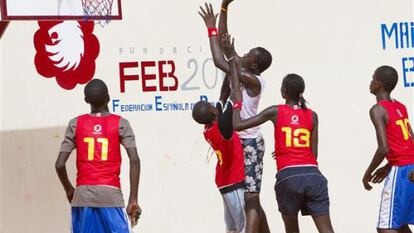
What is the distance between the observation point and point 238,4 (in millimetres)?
11156

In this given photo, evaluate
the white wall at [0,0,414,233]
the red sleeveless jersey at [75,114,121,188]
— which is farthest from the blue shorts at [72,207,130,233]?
the white wall at [0,0,414,233]

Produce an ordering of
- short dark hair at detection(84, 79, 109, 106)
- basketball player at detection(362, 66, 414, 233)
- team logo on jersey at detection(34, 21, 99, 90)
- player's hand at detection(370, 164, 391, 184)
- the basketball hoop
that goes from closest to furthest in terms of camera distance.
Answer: short dark hair at detection(84, 79, 109, 106)
basketball player at detection(362, 66, 414, 233)
player's hand at detection(370, 164, 391, 184)
the basketball hoop
team logo on jersey at detection(34, 21, 99, 90)

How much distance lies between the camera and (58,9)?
381 inches

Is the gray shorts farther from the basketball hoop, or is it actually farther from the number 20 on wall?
the basketball hoop

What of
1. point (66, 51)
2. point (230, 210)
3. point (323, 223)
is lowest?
point (323, 223)

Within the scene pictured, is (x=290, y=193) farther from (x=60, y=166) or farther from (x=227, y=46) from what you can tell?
(x=60, y=166)

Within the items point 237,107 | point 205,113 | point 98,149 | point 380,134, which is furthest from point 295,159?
point 98,149

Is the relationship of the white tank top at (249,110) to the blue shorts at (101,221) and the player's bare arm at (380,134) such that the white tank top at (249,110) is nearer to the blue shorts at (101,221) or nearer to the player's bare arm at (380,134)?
the player's bare arm at (380,134)

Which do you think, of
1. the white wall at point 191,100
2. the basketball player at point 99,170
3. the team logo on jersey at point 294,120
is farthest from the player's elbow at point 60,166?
the white wall at point 191,100

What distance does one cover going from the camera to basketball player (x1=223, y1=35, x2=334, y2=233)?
8.84 meters

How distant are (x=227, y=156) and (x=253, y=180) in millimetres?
351

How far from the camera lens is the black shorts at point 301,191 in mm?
8812

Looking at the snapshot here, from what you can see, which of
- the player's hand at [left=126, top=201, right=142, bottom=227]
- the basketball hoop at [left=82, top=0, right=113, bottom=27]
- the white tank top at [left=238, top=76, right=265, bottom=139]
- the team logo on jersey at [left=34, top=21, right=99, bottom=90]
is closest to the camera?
the player's hand at [left=126, top=201, right=142, bottom=227]

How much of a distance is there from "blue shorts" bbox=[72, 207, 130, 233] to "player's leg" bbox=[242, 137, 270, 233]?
1.31m
